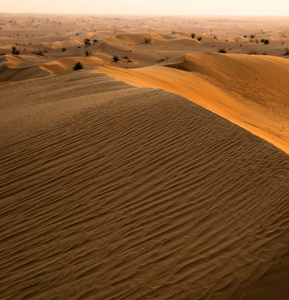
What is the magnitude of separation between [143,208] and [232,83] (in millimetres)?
12054

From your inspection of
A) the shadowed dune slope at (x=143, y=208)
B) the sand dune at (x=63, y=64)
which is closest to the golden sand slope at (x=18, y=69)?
the sand dune at (x=63, y=64)

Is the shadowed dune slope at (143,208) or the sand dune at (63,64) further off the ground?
the sand dune at (63,64)

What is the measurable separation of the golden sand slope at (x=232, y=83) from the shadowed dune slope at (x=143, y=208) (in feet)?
12.8

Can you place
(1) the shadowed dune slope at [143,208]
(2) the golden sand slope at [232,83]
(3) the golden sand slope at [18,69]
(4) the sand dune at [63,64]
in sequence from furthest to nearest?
1. (4) the sand dune at [63,64]
2. (3) the golden sand slope at [18,69]
3. (2) the golden sand slope at [232,83]
4. (1) the shadowed dune slope at [143,208]

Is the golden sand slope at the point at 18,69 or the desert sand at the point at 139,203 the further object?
the golden sand slope at the point at 18,69

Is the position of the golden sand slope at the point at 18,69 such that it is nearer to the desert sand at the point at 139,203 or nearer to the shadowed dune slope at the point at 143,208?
the desert sand at the point at 139,203

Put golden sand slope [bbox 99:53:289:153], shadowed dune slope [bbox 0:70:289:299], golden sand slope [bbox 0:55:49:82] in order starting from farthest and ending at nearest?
golden sand slope [bbox 0:55:49:82] < golden sand slope [bbox 99:53:289:153] < shadowed dune slope [bbox 0:70:289:299]

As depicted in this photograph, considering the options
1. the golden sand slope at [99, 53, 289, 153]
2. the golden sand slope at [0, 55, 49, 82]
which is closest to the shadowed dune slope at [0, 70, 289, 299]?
the golden sand slope at [99, 53, 289, 153]

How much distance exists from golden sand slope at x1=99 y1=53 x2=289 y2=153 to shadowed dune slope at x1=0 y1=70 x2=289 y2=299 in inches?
154

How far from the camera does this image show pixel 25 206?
488 centimetres

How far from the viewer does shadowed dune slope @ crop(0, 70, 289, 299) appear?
3.52 meters

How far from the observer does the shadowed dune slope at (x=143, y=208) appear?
3523 mm

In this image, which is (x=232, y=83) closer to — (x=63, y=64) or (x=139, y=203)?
(x=139, y=203)

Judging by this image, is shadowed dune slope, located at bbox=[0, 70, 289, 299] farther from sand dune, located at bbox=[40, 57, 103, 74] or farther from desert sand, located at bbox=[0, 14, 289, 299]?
sand dune, located at bbox=[40, 57, 103, 74]
